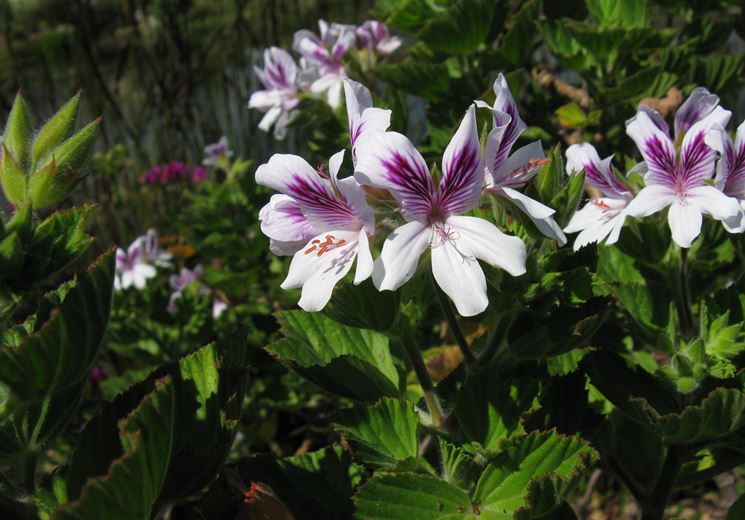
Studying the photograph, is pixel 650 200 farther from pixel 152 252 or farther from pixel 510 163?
pixel 152 252

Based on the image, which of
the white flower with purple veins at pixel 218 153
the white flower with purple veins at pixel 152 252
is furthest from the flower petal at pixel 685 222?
the white flower with purple veins at pixel 218 153

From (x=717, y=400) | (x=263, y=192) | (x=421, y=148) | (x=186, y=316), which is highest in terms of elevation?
(x=717, y=400)

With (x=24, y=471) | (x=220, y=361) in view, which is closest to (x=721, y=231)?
(x=220, y=361)

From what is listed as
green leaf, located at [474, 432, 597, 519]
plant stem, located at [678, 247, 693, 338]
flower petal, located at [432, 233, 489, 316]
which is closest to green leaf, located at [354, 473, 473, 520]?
green leaf, located at [474, 432, 597, 519]

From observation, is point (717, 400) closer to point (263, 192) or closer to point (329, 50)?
point (329, 50)

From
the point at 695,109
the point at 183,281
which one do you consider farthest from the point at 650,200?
the point at 183,281

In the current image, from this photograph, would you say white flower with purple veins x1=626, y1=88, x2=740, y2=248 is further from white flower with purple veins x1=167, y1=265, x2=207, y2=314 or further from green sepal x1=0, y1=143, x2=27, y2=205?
white flower with purple veins x1=167, y1=265, x2=207, y2=314
